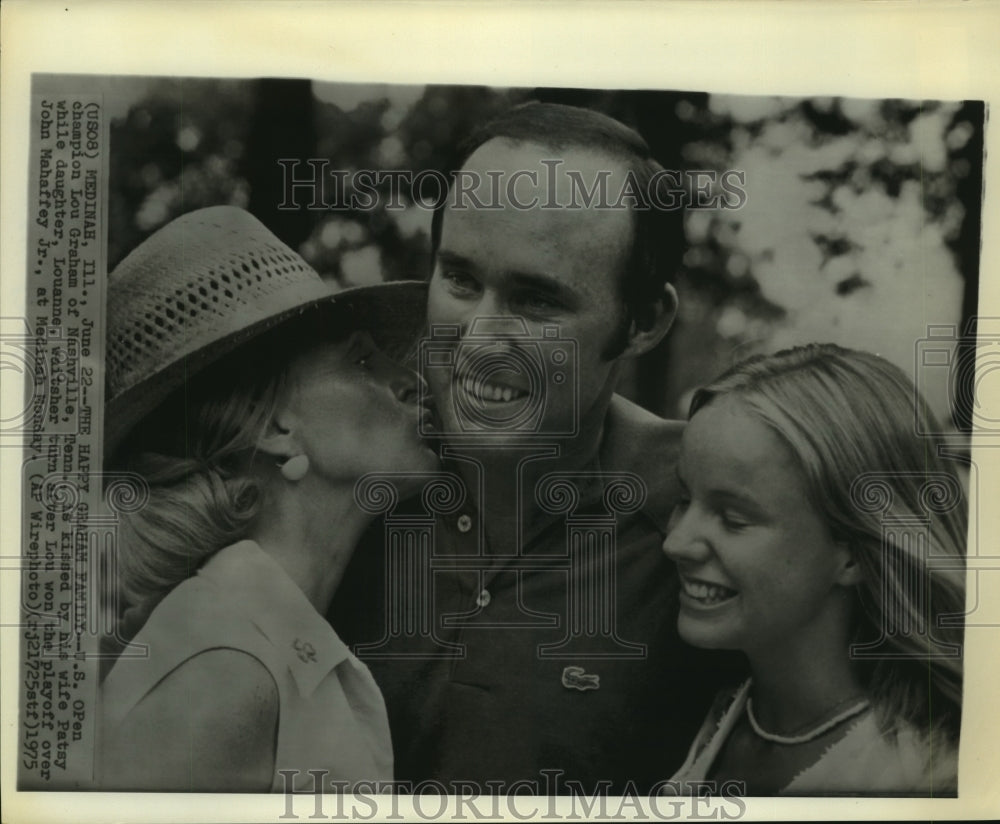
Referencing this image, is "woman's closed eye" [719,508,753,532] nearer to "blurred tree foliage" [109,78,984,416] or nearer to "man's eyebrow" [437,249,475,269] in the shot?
"blurred tree foliage" [109,78,984,416]

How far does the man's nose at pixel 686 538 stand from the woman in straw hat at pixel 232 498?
70 cm

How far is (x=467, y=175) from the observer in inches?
93.9

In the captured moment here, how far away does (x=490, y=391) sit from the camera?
2383 millimetres

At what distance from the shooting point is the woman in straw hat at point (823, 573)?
2371 mm

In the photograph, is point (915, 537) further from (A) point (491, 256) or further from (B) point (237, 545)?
(B) point (237, 545)

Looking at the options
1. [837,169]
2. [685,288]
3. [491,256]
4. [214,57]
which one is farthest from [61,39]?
[837,169]

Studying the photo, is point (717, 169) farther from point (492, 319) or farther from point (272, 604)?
point (272, 604)

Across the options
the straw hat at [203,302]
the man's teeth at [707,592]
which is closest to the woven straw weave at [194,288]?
the straw hat at [203,302]

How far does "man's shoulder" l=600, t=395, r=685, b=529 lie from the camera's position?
239 centimetres

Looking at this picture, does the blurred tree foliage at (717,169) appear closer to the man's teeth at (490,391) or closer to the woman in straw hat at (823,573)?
the woman in straw hat at (823,573)

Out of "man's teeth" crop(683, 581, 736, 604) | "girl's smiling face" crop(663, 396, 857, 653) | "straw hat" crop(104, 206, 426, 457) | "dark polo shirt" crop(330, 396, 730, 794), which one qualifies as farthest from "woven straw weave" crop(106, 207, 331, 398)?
"man's teeth" crop(683, 581, 736, 604)

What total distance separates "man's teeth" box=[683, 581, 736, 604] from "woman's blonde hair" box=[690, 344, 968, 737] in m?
0.29

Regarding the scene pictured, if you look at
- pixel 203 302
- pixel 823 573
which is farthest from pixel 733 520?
pixel 203 302

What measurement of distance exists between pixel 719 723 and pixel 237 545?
1191mm
